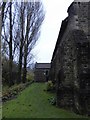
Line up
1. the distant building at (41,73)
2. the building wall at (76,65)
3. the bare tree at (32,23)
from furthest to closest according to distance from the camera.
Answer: the distant building at (41,73) < the bare tree at (32,23) < the building wall at (76,65)

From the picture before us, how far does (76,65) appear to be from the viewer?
13836 mm

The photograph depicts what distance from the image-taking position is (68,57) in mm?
15297

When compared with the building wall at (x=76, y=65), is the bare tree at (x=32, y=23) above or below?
above

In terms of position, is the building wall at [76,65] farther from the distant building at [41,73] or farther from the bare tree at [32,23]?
the distant building at [41,73]

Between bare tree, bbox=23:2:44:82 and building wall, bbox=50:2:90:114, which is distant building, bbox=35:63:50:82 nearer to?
bare tree, bbox=23:2:44:82

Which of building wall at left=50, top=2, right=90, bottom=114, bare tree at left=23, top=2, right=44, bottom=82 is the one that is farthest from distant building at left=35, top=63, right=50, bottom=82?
building wall at left=50, top=2, right=90, bottom=114

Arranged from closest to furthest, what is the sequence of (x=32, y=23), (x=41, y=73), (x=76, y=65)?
(x=76, y=65)
(x=32, y=23)
(x=41, y=73)

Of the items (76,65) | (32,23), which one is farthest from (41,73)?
(76,65)

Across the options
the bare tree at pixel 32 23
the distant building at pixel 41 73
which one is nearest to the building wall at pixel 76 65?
the bare tree at pixel 32 23

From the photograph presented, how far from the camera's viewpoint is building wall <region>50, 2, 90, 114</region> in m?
13.2

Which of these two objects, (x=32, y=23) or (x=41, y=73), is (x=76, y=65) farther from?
(x=41, y=73)

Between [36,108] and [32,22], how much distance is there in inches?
851

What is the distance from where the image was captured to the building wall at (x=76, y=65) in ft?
43.3

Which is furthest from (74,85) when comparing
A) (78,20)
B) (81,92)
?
(78,20)
